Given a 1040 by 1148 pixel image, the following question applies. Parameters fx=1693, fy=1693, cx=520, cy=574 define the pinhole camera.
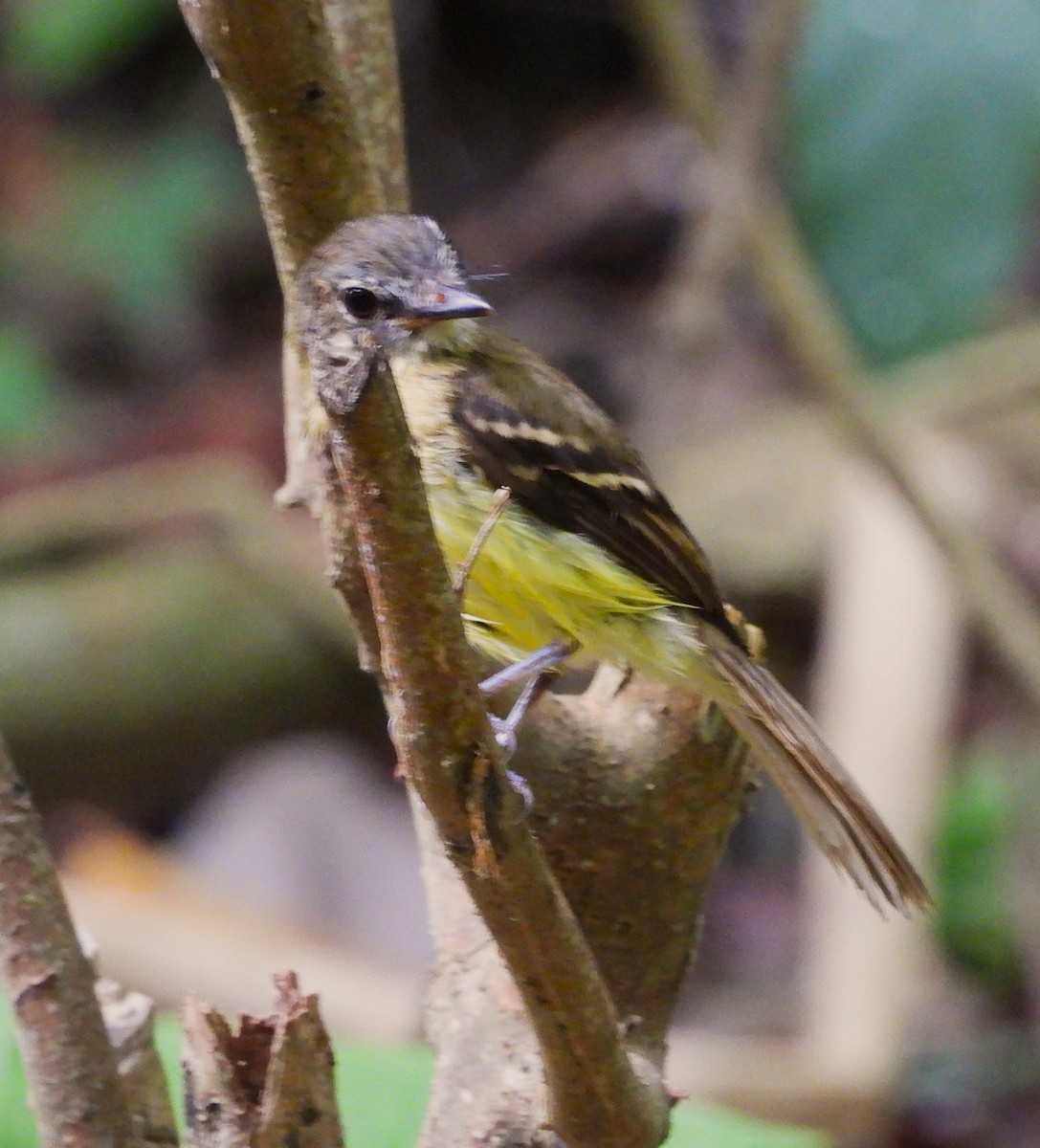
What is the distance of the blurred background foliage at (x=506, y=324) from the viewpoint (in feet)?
12.7

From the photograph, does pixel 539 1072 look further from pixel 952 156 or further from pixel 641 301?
pixel 641 301

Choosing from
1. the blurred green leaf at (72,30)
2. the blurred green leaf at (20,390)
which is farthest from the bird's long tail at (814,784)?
the blurred green leaf at (72,30)

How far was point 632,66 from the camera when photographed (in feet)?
25.4

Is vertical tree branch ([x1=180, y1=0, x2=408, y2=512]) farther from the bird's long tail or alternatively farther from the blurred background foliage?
the blurred background foliage

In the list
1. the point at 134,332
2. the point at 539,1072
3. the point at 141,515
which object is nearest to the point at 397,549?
the point at 539,1072

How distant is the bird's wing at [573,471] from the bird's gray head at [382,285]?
621 mm

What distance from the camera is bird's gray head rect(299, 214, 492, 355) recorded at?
1.12 meters

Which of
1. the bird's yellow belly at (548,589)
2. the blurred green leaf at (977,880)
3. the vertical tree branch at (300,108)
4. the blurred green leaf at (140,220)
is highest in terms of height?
the blurred green leaf at (140,220)

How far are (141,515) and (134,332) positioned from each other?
255 centimetres

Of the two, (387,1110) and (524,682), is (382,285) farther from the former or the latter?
(387,1110)

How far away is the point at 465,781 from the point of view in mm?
1279

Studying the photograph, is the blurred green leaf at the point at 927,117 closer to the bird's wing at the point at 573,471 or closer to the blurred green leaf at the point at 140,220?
the bird's wing at the point at 573,471

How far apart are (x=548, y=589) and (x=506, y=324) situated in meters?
4.92

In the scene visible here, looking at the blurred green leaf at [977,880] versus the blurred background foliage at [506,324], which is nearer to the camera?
the blurred background foliage at [506,324]
